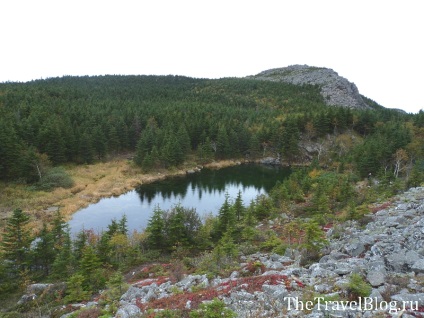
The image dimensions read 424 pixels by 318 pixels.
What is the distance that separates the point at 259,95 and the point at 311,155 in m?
57.5

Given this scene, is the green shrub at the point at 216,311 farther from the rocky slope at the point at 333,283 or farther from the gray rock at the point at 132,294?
the gray rock at the point at 132,294

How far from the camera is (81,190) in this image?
1973 inches

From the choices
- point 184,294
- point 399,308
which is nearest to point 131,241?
point 184,294

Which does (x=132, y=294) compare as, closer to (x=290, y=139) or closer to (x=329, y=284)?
(x=329, y=284)

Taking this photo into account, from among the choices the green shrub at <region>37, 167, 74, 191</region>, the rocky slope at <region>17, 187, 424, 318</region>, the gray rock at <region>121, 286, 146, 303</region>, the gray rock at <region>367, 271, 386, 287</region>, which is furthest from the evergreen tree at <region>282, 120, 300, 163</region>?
the gray rock at <region>367, 271, 386, 287</region>

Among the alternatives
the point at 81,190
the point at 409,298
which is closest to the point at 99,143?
the point at 81,190

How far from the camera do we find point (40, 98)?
316ft

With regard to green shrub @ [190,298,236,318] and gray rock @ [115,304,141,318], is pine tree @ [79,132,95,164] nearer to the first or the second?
gray rock @ [115,304,141,318]

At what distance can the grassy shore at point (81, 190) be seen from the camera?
133 ft

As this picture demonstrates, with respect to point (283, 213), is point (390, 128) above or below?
above

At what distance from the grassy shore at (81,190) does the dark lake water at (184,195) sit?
1.83 m

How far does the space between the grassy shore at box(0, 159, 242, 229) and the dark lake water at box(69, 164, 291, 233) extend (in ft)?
6.01

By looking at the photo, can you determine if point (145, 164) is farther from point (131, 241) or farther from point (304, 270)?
point (304, 270)

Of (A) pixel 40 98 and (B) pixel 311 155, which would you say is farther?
(A) pixel 40 98
